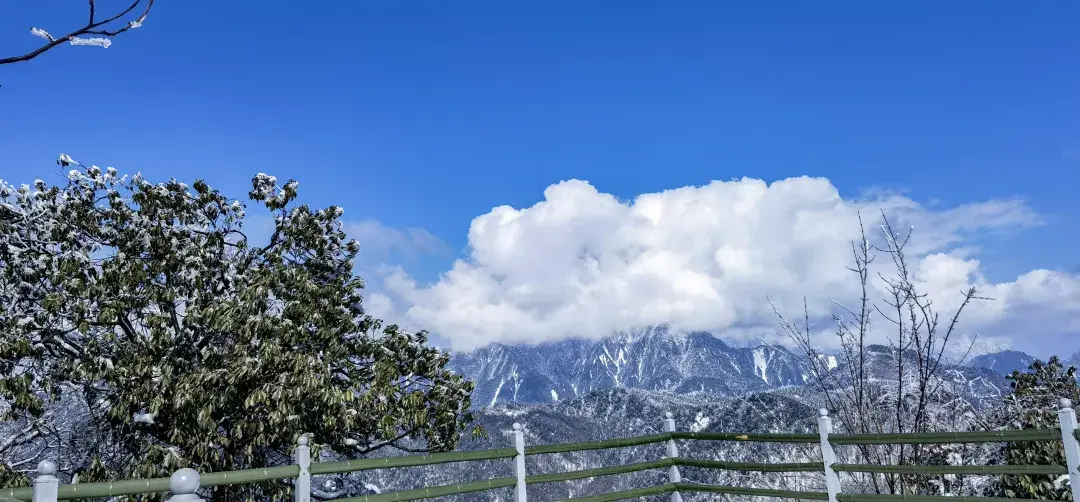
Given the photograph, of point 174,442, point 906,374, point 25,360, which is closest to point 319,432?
point 174,442

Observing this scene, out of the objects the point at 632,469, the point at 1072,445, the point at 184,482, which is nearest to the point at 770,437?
the point at 632,469

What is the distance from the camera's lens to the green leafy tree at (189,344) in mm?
9734

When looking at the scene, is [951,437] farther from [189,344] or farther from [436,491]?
[189,344]

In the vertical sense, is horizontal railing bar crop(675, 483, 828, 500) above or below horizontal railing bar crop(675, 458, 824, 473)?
below

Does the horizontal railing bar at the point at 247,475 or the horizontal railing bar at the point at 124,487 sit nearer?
the horizontal railing bar at the point at 124,487

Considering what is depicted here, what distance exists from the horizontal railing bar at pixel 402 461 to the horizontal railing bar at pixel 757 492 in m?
2.12

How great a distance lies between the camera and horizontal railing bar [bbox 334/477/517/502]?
5.13 m

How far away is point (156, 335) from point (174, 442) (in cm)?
160

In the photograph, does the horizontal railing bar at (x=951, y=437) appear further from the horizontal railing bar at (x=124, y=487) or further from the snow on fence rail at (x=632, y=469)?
the horizontal railing bar at (x=124, y=487)

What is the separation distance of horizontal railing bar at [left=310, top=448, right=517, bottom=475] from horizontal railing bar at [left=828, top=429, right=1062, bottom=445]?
283cm

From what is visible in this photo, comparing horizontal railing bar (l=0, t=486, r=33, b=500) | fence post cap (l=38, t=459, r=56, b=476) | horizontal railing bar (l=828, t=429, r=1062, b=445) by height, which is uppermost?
fence post cap (l=38, t=459, r=56, b=476)

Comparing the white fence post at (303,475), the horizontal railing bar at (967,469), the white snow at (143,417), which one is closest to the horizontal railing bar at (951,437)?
the horizontal railing bar at (967,469)

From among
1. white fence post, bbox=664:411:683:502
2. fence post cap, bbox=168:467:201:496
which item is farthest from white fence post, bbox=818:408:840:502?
fence post cap, bbox=168:467:201:496

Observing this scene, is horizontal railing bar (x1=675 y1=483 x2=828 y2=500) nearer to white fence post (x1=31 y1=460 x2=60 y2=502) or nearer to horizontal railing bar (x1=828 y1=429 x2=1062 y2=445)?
horizontal railing bar (x1=828 y1=429 x2=1062 y2=445)
